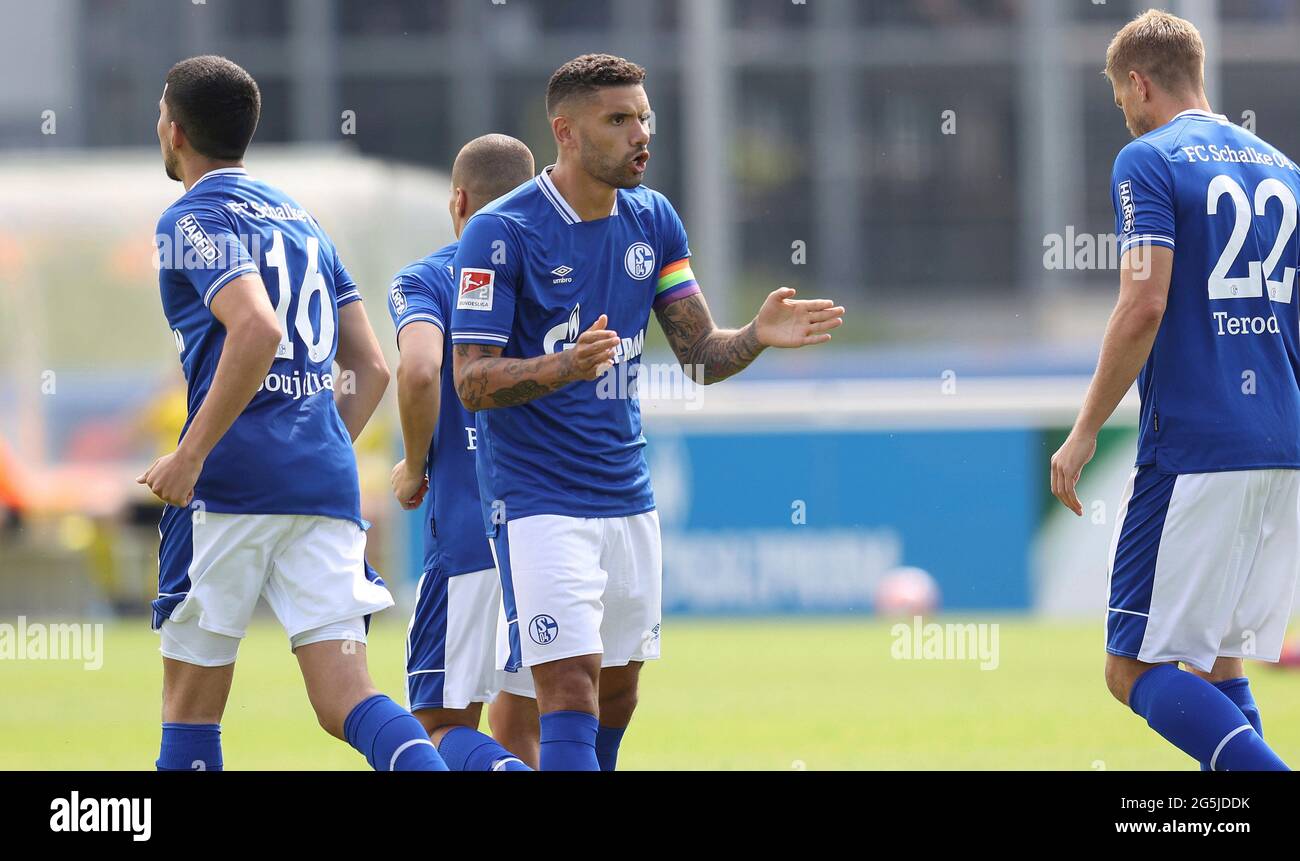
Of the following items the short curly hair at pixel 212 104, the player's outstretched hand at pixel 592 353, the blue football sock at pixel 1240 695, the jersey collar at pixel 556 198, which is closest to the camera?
the player's outstretched hand at pixel 592 353

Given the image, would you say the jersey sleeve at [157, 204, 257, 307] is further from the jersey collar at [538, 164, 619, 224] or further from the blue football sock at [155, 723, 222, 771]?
the blue football sock at [155, 723, 222, 771]

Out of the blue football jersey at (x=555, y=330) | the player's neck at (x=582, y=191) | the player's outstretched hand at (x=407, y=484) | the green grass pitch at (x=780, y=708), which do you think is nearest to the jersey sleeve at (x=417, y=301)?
the player's outstretched hand at (x=407, y=484)

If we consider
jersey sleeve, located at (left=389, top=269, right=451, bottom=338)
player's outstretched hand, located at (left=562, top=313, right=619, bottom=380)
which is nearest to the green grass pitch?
Answer: jersey sleeve, located at (left=389, top=269, right=451, bottom=338)

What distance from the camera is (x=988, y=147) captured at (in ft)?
107

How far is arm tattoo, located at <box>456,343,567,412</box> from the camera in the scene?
180 inches

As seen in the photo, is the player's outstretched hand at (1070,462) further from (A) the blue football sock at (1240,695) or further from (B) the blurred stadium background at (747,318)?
(B) the blurred stadium background at (747,318)

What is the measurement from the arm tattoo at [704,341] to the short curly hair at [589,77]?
668 mm

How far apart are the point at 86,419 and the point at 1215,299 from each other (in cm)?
1451

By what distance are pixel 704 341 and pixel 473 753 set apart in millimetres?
1341

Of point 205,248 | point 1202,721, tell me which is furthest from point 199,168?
point 1202,721

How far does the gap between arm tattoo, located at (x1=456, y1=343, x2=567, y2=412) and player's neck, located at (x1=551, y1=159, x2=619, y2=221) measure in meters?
0.48

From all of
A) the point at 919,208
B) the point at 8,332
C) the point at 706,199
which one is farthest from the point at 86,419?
the point at 919,208

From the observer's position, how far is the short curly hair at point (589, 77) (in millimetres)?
4766
